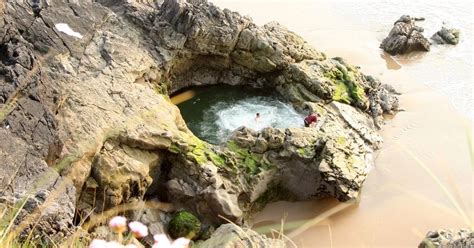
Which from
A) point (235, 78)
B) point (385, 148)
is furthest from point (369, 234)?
point (235, 78)

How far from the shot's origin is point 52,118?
9430mm

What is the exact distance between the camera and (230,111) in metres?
16.3

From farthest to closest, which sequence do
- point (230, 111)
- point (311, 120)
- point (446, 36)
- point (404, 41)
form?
point (446, 36) < point (404, 41) < point (230, 111) < point (311, 120)

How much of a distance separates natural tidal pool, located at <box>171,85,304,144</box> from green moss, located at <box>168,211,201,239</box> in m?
3.27

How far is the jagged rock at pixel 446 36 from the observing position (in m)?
22.4

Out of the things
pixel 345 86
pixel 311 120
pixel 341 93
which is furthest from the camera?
pixel 345 86

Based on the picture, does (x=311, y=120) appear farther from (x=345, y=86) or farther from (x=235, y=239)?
(x=235, y=239)

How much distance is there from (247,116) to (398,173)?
4.57 m

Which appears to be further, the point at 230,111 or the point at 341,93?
the point at 341,93

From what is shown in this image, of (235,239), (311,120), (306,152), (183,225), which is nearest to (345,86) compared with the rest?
(311,120)

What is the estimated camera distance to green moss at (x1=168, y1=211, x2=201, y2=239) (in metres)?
11.7

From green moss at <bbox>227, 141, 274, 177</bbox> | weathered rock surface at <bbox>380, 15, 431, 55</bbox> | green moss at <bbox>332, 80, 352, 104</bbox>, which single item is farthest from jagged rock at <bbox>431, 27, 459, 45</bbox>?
green moss at <bbox>227, 141, 274, 177</bbox>

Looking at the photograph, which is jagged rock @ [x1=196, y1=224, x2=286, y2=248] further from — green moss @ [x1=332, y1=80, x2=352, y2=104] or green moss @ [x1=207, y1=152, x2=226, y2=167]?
green moss @ [x1=332, y1=80, x2=352, y2=104]

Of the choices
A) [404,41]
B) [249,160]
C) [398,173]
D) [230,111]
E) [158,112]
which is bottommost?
[398,173]
